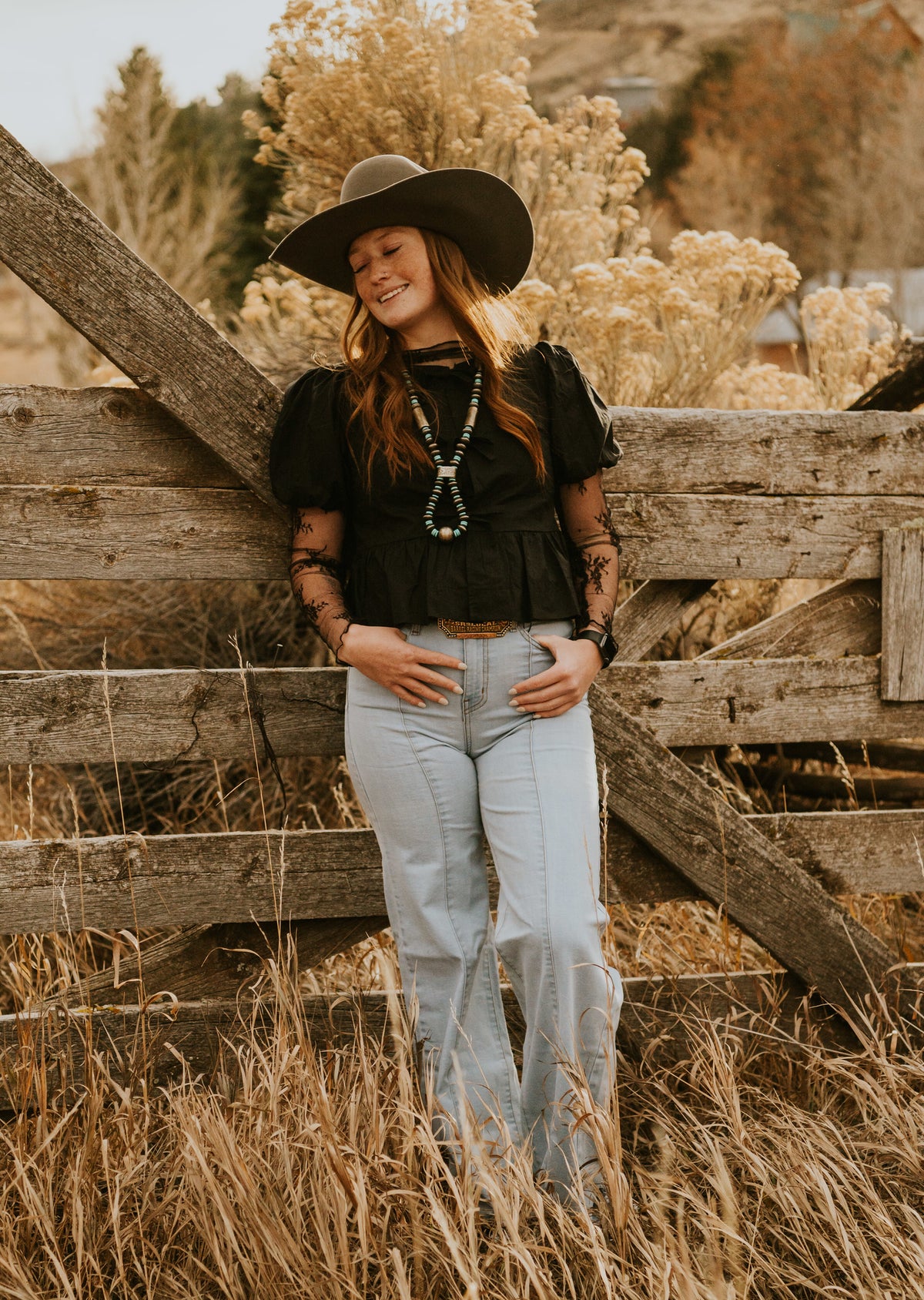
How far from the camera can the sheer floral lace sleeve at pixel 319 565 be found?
7.59ft

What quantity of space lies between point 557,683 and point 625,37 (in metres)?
54.4

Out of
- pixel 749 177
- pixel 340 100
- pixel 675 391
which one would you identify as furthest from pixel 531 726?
pixel 749 177

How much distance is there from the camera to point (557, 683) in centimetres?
218

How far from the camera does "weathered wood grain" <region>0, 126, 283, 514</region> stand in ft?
7.32

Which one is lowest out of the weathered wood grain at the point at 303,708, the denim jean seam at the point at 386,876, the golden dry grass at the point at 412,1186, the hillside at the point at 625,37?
the golden dry grass at the point at 412,1186

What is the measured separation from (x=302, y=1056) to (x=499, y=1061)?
1.36 feet

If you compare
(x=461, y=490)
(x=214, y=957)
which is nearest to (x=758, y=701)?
(x=461, y=490)

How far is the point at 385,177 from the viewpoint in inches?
88.9

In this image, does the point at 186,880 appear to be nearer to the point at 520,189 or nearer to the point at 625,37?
the point at 520,189

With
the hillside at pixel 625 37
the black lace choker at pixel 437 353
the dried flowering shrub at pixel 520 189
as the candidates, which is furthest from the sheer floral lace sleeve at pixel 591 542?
the hillside at pixel 625 37

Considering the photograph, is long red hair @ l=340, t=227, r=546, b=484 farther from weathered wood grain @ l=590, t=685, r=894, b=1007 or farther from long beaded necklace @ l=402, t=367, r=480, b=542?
weathered wood grain @ l=590, t=685, r=894, b=1007

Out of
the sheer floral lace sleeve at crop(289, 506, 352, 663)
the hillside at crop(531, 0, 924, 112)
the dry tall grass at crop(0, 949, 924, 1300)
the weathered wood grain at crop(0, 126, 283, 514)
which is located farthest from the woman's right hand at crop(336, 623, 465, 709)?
the hillside at crop(531, 0, 924, 112)

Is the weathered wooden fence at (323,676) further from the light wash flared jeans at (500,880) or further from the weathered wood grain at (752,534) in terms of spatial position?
the light wash flared jeans at (500,880)

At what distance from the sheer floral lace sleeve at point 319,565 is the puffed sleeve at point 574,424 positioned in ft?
1.66
